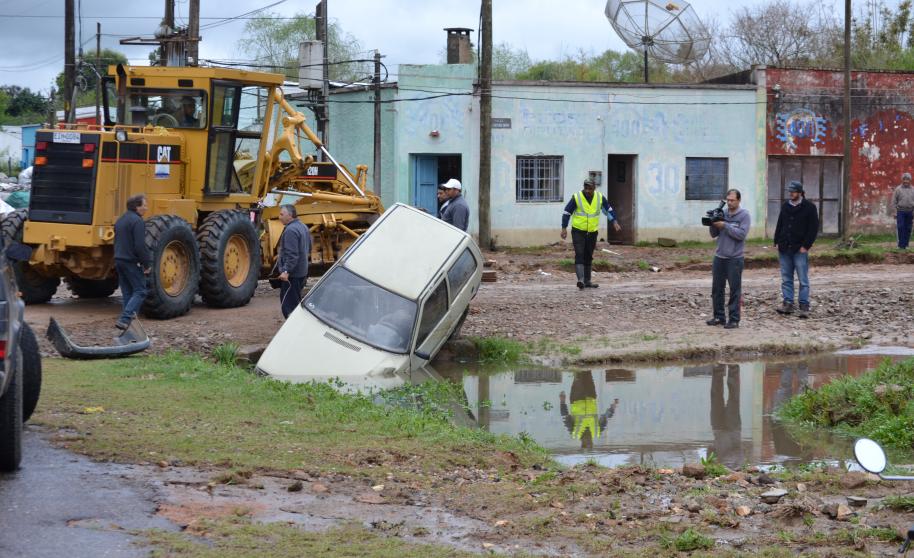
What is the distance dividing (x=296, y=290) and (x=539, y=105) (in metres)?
16.6

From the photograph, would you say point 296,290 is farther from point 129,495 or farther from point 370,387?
point 129,495

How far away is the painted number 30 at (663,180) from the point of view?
31312mm

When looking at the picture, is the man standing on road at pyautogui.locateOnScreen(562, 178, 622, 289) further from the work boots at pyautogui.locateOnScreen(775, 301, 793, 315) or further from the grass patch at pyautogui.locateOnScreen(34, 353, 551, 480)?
the grass patch at pyautogui.locateOnScreen(34, 353, 551, 480)

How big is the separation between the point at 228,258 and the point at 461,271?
15.0 ft

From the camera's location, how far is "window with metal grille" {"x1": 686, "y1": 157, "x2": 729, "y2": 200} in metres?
31.8

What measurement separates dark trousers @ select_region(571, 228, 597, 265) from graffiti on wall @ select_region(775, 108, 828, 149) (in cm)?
1438

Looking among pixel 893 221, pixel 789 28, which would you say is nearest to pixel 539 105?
pixel 893 221

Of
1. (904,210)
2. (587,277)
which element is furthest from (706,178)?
(587,277)

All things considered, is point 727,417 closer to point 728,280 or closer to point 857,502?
point 857,502

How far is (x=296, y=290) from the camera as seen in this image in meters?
14.8

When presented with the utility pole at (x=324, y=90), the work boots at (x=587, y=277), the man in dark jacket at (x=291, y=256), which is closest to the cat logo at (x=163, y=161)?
the man in dark jacket at (x=291, y=256)

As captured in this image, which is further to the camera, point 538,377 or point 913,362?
point 538,377

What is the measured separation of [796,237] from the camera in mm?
16438

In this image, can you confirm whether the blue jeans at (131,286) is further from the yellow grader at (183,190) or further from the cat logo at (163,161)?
the cat logo at (163,161)
